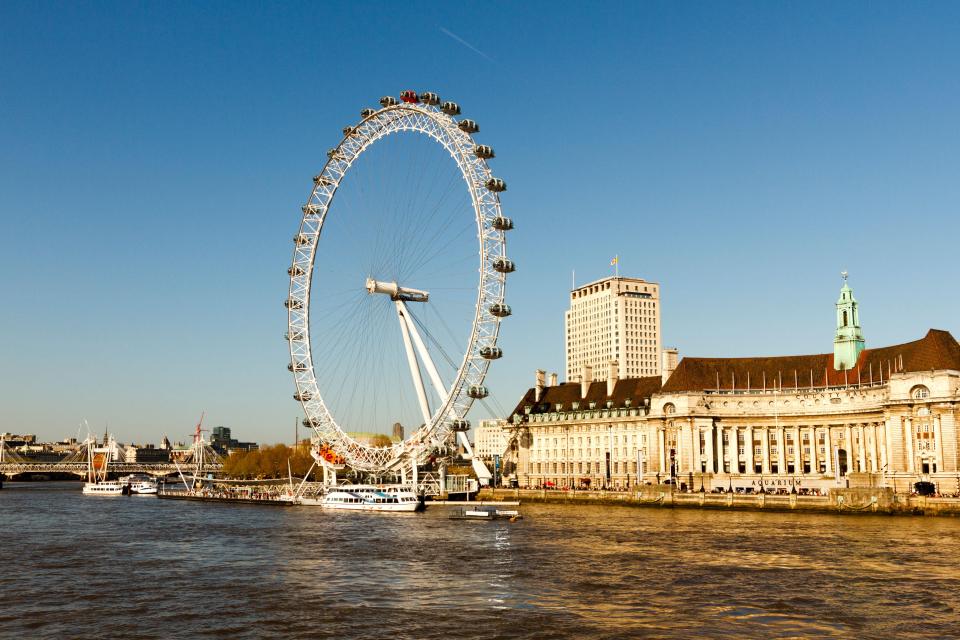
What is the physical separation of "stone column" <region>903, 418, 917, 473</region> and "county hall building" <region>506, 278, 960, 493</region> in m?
0.10

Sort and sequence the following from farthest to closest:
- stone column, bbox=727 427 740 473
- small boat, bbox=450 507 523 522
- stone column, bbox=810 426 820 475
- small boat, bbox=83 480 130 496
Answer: small boat, bbox=83 480 130 496, stone column, bbox=727 427 740 473, stone column, bbox=810 426 820 475, small boat, bbox=450 507 523 522

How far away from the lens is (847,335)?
385 feet

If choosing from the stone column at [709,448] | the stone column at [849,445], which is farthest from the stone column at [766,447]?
the stone column at [849,445]

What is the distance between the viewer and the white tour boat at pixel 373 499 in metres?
96.6

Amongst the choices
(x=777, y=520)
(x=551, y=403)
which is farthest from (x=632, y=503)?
(x=551, y=403)

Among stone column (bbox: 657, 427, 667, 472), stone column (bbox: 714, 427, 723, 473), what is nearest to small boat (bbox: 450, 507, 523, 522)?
stone column (bbox: 657, 427, 667, 472)

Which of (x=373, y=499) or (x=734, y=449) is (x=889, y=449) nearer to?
(x=734, y=449)

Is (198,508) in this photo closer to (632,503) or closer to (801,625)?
(632,503)

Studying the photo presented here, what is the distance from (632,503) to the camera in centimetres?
9981

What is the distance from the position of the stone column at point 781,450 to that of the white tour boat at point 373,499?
45210 mm

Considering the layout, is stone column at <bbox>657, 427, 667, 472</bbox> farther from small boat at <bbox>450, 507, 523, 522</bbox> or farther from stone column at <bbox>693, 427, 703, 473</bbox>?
small boat at <bbox>450, 507, 523, 522</bbox>


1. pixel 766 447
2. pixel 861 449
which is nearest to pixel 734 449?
pixel 766 447

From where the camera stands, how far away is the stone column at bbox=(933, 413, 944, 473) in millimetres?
94812

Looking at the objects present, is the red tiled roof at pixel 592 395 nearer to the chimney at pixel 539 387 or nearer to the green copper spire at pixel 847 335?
the chimney at pixel 539 387
